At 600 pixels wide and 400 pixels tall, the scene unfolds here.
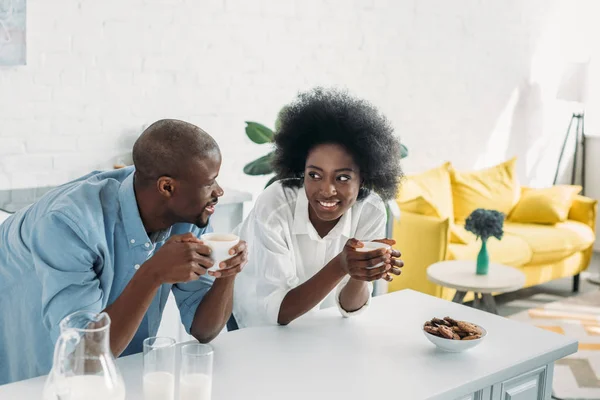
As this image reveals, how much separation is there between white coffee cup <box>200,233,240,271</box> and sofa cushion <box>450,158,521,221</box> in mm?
3558

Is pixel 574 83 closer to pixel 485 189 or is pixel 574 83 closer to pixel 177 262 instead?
pixel 485 189

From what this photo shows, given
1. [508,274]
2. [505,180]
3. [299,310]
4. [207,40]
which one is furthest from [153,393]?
[505,180]

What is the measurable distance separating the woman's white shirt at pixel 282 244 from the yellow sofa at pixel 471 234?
6.99ft

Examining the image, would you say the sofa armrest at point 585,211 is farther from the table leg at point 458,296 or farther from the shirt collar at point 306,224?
the shirt collar at point 306,224

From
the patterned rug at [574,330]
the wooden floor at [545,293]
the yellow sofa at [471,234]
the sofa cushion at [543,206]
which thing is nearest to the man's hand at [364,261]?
the patterned rug at [574,330]

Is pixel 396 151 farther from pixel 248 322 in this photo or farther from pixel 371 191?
pixel 248 322

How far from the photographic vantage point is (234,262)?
1.59 m

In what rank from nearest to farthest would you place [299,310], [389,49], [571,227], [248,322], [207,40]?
[299,310] → [248,322] → [207,40] → [389,49] → [571,227]

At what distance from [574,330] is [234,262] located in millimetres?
3295

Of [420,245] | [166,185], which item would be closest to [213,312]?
[166,185]

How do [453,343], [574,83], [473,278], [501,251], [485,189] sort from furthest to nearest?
[574,83] < [485,189] < [501,251] < [473,278] < [453,343]

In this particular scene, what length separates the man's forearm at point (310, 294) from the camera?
186 cm

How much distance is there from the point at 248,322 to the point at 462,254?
2.63 m

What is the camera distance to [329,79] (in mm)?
4371
